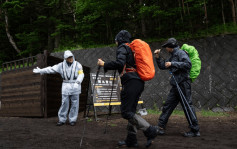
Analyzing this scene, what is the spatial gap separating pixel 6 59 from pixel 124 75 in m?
19.1

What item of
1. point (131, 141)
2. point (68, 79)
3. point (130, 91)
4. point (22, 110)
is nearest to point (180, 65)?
point (130, 91)

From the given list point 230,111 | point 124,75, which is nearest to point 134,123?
point 124,75

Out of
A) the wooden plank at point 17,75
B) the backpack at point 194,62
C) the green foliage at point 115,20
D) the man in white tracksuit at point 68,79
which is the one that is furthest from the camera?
the green foliage at point 115,20

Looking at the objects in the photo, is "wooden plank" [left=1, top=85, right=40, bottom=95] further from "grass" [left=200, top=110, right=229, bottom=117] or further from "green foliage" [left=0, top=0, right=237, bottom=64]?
"grass" [left=200, top=110, right=229, bottom=117]

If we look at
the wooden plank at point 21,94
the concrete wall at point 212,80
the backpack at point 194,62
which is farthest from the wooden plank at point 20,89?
the backpack at point 194,62

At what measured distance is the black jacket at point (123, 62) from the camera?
3.12 metres

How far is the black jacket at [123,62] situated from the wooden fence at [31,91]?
12.6 ft

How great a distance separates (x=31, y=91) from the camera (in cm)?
746

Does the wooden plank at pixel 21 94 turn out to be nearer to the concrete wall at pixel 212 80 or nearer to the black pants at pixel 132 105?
the concrete wall at pixel 212 80

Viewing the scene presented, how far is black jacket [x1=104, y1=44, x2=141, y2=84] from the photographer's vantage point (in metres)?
3.12

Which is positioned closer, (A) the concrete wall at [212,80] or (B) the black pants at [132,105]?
(B) the black pants at [132,105]

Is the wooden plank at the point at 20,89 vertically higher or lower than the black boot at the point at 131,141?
higher

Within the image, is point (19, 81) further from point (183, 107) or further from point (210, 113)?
point (210, 113)

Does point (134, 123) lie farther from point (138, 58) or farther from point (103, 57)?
point (103, 57)
